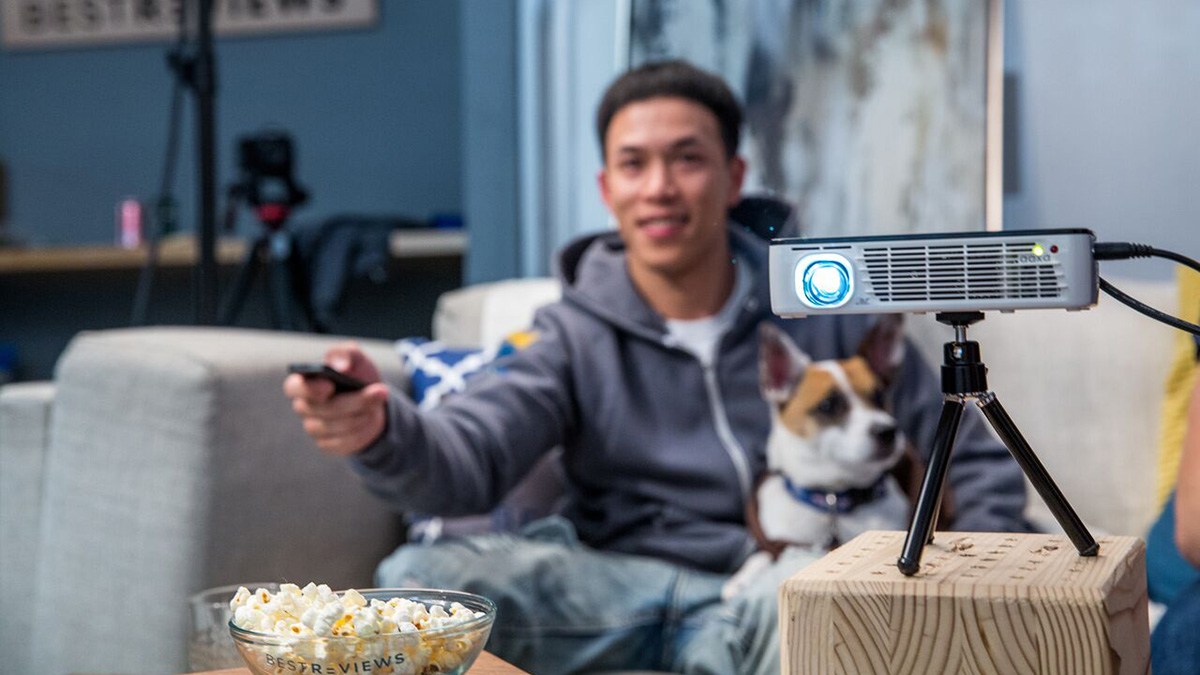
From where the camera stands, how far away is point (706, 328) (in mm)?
1533

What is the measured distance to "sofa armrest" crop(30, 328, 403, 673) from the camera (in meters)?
1.32

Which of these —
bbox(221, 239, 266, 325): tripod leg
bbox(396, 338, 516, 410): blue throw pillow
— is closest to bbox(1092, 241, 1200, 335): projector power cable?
bbox(396, 338, 516, 410): blue throw pillow

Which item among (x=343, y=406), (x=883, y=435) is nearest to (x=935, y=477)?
(x=343, y=406)

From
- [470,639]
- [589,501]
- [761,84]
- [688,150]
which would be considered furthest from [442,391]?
[470,639]

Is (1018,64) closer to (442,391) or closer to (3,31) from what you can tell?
(442,391)

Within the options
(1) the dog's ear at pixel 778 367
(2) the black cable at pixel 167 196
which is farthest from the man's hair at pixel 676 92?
(2) the black cable at pixel 167 196

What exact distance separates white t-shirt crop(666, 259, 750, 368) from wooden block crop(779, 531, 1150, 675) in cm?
94

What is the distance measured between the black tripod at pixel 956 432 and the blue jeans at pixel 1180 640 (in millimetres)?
359

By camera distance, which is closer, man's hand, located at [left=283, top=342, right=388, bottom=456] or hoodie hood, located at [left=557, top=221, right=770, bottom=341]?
man's hand, located at [left=283, top=342, right=388, bottom=456]

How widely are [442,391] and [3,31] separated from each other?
334cm

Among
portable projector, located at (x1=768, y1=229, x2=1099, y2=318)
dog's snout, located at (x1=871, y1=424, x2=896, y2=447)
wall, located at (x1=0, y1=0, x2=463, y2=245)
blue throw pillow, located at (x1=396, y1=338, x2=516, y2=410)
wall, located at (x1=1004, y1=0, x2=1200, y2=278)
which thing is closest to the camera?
portable projector, located at (x1=768, y1=229, x2=1099, y2=318)

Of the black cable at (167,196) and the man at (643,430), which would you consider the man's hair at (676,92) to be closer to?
the man at (643,430)

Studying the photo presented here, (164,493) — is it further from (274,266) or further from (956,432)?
(274,266)

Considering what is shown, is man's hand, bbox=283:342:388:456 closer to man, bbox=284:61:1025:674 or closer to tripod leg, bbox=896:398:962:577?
man, bbox=284:61:1025:674
